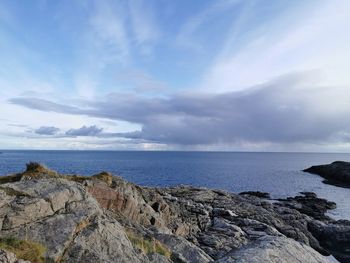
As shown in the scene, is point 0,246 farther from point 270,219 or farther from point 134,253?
point 270,219

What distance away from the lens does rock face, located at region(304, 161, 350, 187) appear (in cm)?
13538

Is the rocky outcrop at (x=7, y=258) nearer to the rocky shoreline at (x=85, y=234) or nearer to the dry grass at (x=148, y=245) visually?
the rocky shoreline at (x=85, y=234)

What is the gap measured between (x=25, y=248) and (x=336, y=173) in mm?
155876

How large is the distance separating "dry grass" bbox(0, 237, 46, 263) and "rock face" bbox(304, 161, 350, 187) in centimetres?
13150

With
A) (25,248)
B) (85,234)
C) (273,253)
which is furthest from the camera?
(85,234)

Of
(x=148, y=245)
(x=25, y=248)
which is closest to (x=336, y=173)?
(x=148, y=245)

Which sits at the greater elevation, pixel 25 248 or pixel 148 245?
pixel 25 248

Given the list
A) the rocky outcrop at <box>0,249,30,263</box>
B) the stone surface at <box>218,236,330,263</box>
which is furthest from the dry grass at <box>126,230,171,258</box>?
the rocky outcrop at <box>0,249,30,263</box>

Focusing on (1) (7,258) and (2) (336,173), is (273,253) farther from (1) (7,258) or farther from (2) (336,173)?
(2) (336,173)

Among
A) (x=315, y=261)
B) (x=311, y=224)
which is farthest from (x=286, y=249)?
(x=311, y=224)

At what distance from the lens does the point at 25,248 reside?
13180mm

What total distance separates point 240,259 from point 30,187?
11.1 meters

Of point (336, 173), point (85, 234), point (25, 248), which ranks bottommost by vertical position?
point (336, 173)

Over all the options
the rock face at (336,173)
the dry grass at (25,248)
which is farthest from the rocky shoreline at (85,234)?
the rock face at (336,173)
